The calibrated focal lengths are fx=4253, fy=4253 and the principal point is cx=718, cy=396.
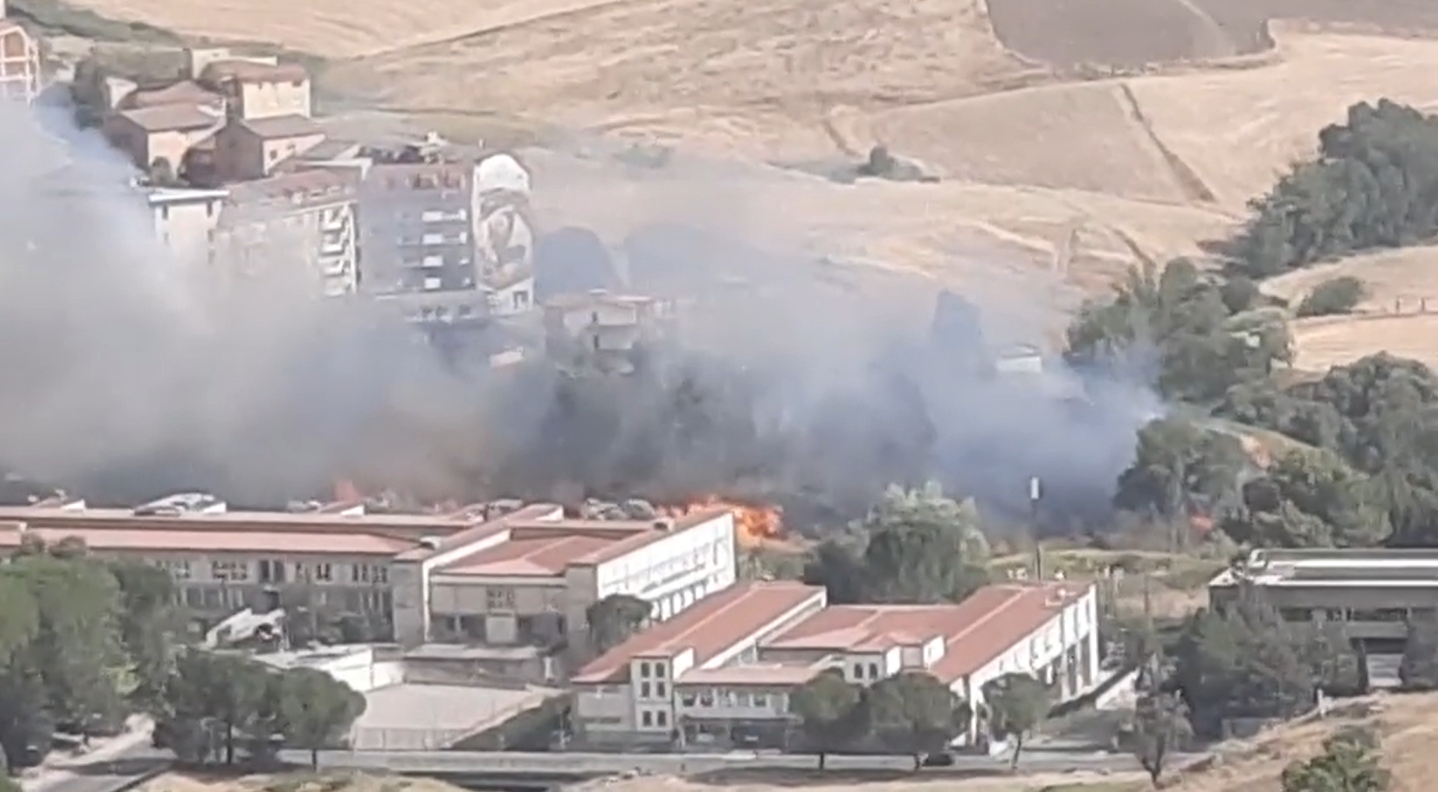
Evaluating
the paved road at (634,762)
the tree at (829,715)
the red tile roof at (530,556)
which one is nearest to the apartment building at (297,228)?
the red tile roof at (530,556)

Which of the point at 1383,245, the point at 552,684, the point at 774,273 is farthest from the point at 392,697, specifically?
the point at 1383,245

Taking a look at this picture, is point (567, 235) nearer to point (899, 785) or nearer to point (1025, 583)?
point (1025, 583)

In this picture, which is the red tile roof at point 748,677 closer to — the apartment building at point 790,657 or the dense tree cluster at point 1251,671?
the apartment building at point 790,657

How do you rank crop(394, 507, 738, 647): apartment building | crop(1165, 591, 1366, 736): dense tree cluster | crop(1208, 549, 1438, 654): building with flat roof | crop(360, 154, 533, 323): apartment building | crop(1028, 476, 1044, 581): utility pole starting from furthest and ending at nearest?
1. crop(360, 154, 533, 323): apartment building
2. crop(1028, 476, 1044, 581): utility pole
3. crop(394, 507, 738, 647): apartment building
4. crop(1208, 549, 1438, 654): building with flat roof
5. crop(1165, 591, 1366, 736): dense tree cluster

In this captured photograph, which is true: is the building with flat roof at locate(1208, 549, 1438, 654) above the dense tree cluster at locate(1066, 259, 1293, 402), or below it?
below

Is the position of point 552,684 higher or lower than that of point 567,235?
lower

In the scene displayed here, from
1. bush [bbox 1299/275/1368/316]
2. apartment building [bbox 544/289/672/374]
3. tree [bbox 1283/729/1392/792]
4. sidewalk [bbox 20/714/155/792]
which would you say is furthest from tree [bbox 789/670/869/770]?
bush [bbox 1299/275/1368/316]

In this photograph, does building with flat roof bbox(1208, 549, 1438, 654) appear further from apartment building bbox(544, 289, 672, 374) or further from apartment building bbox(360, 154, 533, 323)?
apartment building bbox(360, 154, 533, 323)

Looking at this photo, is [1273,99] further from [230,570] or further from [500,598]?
[500,598]
